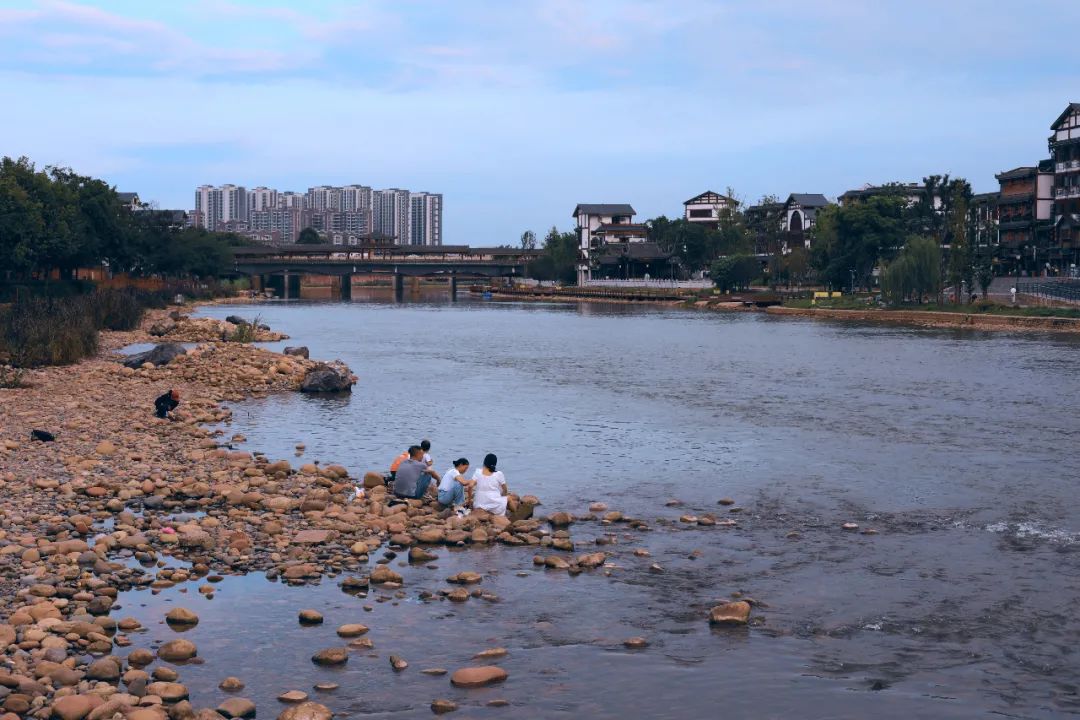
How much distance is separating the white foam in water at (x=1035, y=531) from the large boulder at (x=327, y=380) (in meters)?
25.9

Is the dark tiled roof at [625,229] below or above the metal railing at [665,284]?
above

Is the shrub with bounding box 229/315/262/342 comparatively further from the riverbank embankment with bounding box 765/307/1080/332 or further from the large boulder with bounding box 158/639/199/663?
the riverbank embankment with bounding box 765/307/1080/332

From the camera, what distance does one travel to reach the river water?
12.7 meters

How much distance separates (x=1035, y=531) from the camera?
65.2 ft

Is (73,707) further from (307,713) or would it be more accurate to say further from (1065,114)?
(1065,114)

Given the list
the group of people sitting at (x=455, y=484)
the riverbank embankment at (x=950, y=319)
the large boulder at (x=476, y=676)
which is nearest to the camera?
the large boulder at (x=476, y=676)

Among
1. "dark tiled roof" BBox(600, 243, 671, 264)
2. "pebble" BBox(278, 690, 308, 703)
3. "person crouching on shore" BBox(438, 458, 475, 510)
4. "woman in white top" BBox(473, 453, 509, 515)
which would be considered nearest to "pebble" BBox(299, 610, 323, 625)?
"pebble" BBox(278, 690, 308, 703)

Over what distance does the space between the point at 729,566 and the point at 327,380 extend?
25.5m

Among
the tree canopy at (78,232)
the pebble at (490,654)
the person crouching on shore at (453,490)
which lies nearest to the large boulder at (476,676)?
the pebble at (490,654)

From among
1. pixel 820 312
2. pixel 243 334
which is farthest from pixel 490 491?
pixel 820 312

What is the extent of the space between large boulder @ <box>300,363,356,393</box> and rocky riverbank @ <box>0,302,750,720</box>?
10299 millimetres

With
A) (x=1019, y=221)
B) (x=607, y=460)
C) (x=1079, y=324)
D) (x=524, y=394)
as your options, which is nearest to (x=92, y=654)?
(x=607, y=460)

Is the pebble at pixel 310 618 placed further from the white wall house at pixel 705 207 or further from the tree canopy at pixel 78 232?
the white wall house at pixel 705 207

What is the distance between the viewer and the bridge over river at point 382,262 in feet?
537
